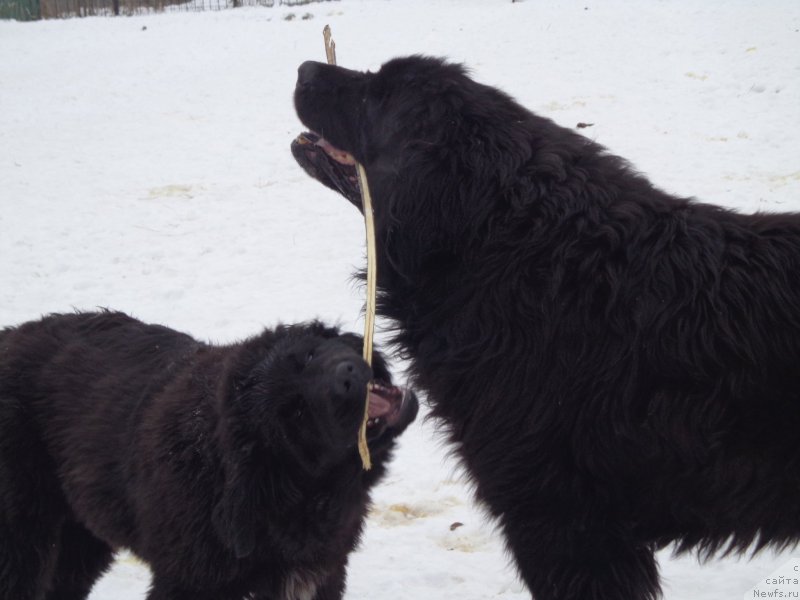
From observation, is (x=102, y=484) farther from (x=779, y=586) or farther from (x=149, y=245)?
(x=149, y=245)

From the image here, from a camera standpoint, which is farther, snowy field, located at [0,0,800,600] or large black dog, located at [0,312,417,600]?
snowy field, located at [0,0,800,600]

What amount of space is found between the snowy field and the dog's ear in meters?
0.71

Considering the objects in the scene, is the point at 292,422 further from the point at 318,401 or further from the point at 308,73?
the point at 308,73

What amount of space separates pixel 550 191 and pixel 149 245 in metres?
6.85

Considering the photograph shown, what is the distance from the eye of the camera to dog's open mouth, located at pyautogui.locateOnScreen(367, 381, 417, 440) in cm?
307

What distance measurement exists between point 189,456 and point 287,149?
9110 mm

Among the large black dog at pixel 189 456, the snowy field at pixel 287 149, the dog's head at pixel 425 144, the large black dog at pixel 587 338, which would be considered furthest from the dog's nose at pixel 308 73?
the snowy field at pixel 287 149

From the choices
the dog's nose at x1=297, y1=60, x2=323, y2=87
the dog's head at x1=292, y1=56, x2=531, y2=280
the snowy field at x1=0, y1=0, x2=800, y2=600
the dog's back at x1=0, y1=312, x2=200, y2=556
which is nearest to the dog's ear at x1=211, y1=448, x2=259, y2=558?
the dog's back at x1=0, y1=312, x2=200, y2=556

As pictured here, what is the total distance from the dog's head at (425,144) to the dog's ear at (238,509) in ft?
3.09

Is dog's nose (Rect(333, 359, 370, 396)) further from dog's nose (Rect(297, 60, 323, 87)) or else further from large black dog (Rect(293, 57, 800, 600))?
dog's nose (Rect(297, 60, 323, 87))

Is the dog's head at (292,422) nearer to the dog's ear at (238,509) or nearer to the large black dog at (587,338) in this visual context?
the dog's ear at (238,509)

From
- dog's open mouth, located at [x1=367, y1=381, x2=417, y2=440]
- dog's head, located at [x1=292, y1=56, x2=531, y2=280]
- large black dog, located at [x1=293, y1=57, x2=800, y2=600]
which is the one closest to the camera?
large black dog, located at [x1=293, y1=57, x2=800, y2=600]

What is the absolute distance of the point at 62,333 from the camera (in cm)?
369

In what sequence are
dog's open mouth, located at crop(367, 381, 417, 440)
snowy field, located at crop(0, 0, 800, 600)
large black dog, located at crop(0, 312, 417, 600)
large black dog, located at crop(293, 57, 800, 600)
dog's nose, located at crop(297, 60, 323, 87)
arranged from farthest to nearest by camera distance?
snowy field, located at crop(0, 0, 800, 600)
dog's nose, located at crop(297, 60, 323, 87)
dog's open mouth, located at crop(367, 381, 417, 440)
large black dog, located at crop(0, 312, 417, 600)
large black dog, located at crop(293, 57, 800, 600)
